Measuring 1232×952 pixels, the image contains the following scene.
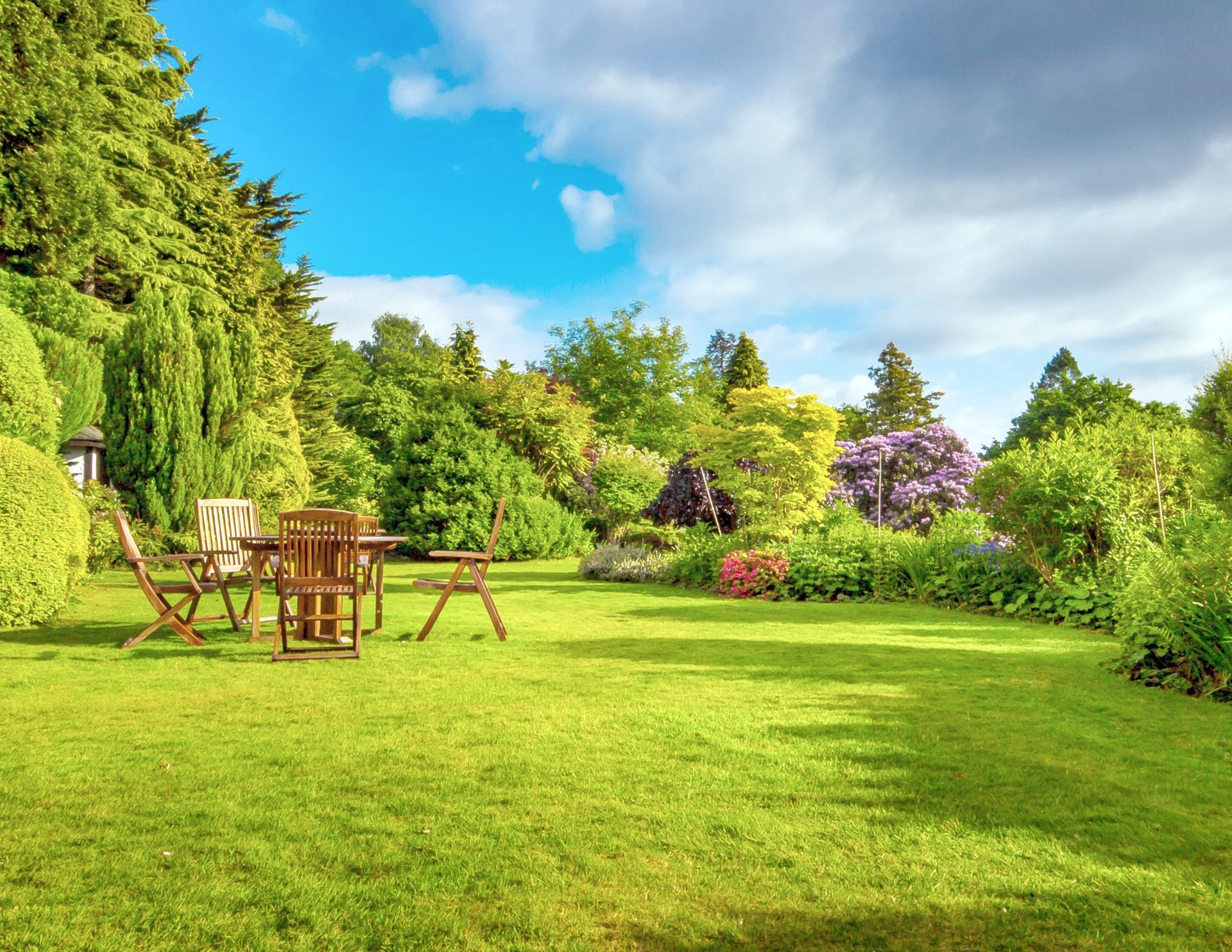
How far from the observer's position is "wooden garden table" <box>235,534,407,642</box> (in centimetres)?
629

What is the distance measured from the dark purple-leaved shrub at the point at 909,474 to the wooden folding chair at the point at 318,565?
1445 cm

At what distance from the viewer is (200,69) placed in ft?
80.6

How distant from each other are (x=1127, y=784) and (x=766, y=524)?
9.50 metres

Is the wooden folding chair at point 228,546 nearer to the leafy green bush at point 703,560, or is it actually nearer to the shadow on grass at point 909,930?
the shadow on grass at point 909,930

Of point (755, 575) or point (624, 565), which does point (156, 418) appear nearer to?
point (624, 565)

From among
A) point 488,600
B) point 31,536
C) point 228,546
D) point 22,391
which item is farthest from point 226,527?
point 488,600

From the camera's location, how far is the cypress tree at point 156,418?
48.0 feet

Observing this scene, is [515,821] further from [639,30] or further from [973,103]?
[973,103]

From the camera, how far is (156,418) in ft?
47.9

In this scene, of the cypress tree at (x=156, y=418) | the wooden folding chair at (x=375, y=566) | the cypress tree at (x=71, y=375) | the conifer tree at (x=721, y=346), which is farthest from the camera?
the conifer tree at (x=721, y=346)

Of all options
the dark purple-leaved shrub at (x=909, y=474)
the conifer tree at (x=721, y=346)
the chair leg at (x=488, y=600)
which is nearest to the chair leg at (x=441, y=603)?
the chair leg at (x=488, y=600)

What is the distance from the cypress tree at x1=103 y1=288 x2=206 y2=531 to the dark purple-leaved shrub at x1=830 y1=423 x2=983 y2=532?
550 inches

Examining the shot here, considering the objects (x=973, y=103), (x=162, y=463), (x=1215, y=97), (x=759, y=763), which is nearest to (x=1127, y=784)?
(x=759, y=763)

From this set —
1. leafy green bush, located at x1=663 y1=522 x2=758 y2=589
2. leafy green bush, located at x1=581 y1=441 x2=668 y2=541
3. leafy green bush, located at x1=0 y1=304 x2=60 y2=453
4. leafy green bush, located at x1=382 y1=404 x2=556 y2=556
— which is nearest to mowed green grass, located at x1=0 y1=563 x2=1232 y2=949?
leafy green bush, located at x1=0 y1=304 x2=60 y2=453
